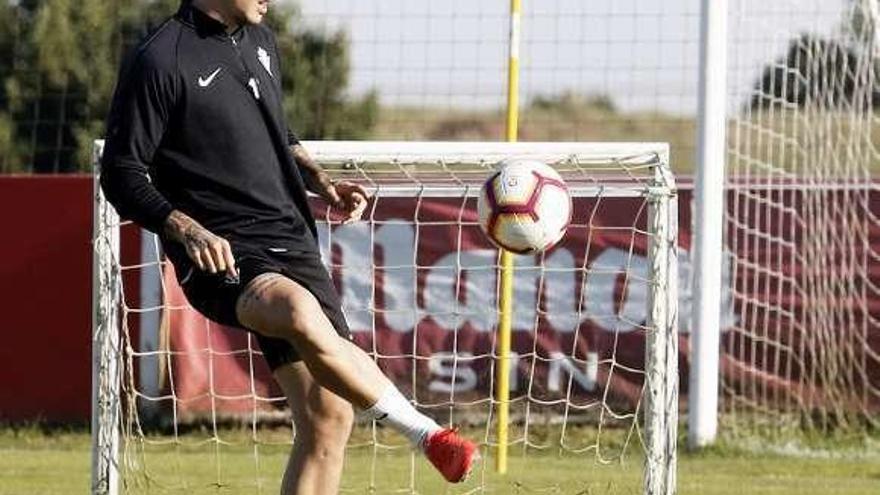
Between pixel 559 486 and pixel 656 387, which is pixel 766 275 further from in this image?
pixel 656 387

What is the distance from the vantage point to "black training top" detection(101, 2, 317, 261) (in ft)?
21.4

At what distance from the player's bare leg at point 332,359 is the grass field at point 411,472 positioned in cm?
237

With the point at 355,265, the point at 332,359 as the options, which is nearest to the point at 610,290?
the point at 355,265

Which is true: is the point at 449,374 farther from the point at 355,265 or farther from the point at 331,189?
the point at 331,189

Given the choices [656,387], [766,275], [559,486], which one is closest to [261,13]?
[656,387]

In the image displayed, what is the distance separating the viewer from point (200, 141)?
21.8ft

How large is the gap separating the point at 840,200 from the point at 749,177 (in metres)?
0.57

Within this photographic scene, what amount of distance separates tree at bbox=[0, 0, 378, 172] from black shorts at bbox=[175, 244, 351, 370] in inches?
318

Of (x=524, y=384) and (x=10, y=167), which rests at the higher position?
(x=10, y=167)

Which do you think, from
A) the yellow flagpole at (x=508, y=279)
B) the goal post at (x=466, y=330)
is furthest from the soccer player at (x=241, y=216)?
the goal post at (x=466, y=330)

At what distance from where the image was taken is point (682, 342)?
12977mm

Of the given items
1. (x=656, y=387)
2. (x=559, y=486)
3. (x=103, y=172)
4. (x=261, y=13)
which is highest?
(x=261, y=13)

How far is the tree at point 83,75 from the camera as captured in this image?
1535cm

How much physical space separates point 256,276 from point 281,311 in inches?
8.6
